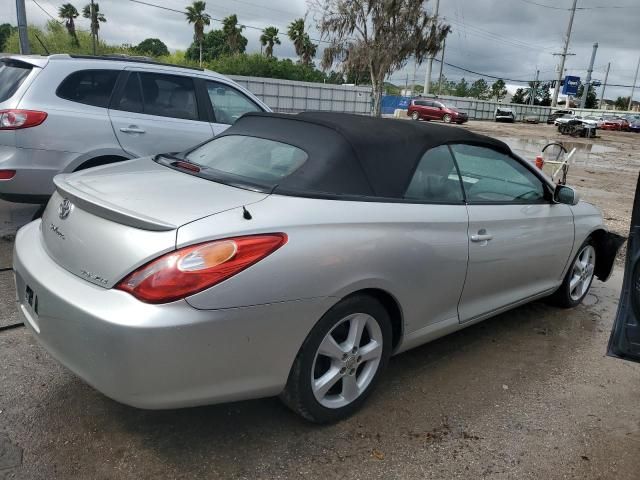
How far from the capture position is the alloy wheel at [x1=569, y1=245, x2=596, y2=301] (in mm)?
4559

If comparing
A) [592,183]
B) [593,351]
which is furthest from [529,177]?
[592,183]

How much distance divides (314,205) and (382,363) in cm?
96

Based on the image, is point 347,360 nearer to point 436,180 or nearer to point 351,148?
point 351,148

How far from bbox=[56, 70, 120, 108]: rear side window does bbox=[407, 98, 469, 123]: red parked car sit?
120ft

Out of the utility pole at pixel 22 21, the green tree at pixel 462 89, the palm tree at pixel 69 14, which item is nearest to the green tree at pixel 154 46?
the palm tree at pixel 69 14

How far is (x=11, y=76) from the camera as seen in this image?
5133 mm

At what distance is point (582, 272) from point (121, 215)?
3892 mm

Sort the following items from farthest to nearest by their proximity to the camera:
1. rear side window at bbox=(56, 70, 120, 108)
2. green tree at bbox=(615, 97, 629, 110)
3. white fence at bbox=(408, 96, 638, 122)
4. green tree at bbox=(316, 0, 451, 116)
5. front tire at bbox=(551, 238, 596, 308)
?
green tree at bbox=(615, 97, 629, 110), white fence at bbox=(408, 96, 638, 122), green tree at bbox=(316, 0, 451, 116), rear side window at bbox=(56, 70, 120, 108), front tire at bbox=(551, 238, 596, 308)

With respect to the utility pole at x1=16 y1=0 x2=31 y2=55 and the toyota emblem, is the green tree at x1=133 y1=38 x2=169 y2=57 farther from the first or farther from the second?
the toyota emblem

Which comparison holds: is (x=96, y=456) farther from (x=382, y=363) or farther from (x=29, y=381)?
(x=382, y=363)

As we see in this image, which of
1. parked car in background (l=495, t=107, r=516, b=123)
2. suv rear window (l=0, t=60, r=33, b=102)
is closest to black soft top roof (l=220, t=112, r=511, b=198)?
suv rear window (l=0, t=60, r=33, b=102)

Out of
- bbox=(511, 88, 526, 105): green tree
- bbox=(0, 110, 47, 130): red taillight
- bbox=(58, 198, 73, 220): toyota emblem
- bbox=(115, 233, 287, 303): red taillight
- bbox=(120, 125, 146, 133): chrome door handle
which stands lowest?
bbox=(115, 233, 287, 303): red taillight

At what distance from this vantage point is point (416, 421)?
284 centimetres

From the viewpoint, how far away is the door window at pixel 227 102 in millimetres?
6141
